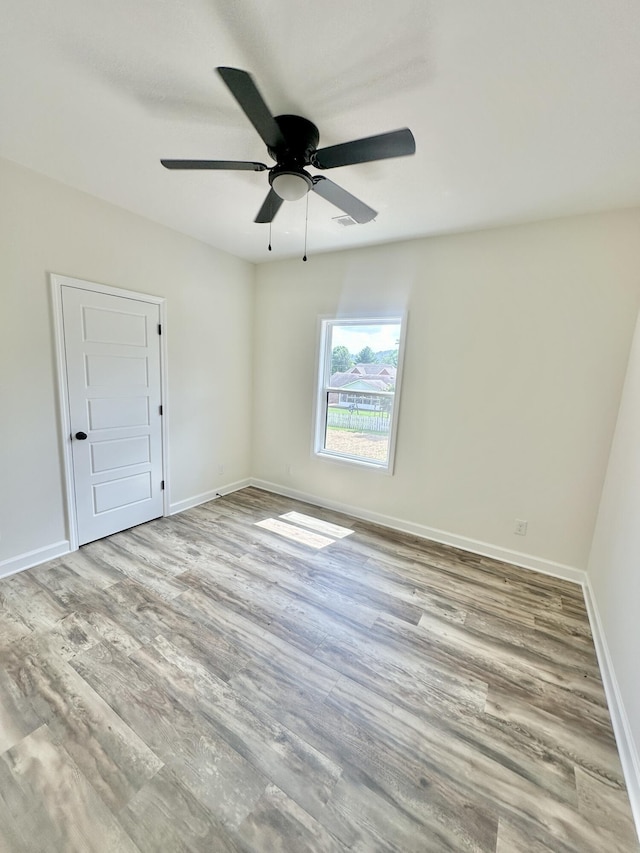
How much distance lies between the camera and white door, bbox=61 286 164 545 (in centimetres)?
261

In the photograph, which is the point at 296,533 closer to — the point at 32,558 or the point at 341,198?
the point at 32,558

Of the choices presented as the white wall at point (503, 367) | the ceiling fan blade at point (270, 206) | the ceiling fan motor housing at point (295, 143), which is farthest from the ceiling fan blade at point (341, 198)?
the white wall at point (503, 367)

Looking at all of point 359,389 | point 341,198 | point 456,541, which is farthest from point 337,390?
point 341,198

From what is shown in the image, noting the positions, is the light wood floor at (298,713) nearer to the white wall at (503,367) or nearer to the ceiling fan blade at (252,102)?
the white wall at (503,367)

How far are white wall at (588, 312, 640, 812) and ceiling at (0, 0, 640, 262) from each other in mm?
1381

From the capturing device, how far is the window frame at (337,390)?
3203mm

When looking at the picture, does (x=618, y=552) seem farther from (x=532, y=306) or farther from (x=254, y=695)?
(x=254, y=695)

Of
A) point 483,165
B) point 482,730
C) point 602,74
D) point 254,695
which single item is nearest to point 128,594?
point 254,695

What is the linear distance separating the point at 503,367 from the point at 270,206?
2127 millimetres

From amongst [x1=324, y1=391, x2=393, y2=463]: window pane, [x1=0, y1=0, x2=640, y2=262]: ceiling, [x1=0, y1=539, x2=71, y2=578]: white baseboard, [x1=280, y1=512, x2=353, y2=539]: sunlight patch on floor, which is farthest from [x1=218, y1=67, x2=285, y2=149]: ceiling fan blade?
[x1=0, y1=539, x2=71, y2=578]: white baseboard

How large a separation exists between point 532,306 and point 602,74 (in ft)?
4.75

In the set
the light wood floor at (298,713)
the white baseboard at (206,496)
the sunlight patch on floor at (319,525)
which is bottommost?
the light wood floor at (298,713)

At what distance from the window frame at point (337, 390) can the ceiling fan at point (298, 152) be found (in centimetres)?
145

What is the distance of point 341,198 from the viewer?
→ 1831 millimetres
